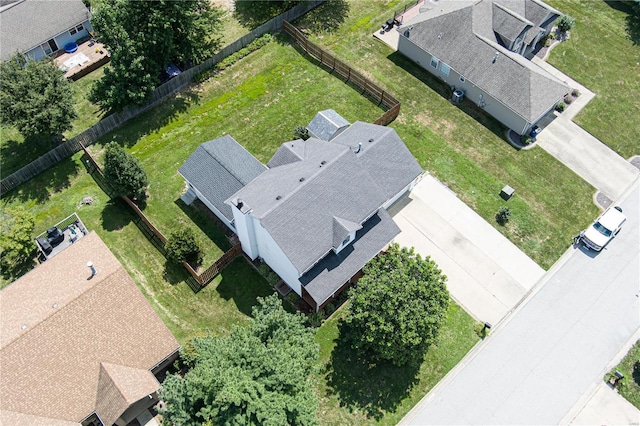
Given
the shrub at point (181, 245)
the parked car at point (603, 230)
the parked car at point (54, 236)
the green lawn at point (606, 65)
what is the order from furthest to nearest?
the green lawn at point (606, 65), the parked car at point (603, 230), the parked car at point (54, 236), the shrub at point (181, 245)

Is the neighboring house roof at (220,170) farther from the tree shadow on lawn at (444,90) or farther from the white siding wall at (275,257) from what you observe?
the tree shadow on lawn at (444,90)

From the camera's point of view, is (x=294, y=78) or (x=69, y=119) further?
(x=294, y=78)

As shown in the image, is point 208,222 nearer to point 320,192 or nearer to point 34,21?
point 320,192

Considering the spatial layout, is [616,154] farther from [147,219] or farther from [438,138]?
[147,219]

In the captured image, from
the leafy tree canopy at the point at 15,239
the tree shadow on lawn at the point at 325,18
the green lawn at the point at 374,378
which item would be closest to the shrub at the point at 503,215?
the green lawn at the point at 374,378

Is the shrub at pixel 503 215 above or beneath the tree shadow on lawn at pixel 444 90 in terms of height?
beneath

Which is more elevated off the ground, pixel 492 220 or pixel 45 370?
pixel 492 220

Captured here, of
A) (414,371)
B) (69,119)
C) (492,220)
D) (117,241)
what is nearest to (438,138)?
(492,220)
